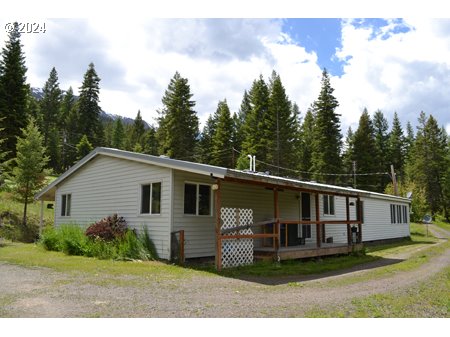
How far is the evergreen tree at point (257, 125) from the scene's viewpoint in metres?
36.9

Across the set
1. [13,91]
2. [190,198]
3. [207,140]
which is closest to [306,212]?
[190,198]

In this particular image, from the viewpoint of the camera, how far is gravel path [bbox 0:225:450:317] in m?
5.24

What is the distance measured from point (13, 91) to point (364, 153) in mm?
37025

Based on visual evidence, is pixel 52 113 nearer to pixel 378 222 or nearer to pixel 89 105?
pixel 89 105

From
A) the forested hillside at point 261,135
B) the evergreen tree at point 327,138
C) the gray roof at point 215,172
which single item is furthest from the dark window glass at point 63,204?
the evergreen tree at point 327,138

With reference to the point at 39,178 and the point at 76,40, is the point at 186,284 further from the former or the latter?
the point at 39,178

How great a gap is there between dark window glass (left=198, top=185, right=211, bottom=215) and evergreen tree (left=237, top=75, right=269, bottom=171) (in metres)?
24.7

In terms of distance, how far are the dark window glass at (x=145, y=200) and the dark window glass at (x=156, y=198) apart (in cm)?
30

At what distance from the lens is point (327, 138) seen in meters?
38.9

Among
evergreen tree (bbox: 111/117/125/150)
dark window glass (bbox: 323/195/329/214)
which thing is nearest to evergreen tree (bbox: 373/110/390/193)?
dark window glass (bbox: 323/195/329/214)

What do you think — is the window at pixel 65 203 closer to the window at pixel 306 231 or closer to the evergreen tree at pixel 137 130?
the window at pixel 306 231

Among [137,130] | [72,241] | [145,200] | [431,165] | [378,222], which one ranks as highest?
[137,130]

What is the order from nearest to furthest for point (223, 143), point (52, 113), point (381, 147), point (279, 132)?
point (279, 132) → point (223, 143) → point (381, 147) → point (52, 113)

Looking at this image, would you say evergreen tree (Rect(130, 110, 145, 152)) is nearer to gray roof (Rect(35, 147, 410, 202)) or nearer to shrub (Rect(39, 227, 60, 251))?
gray roof (Rect(35, 147, 410, 202))
